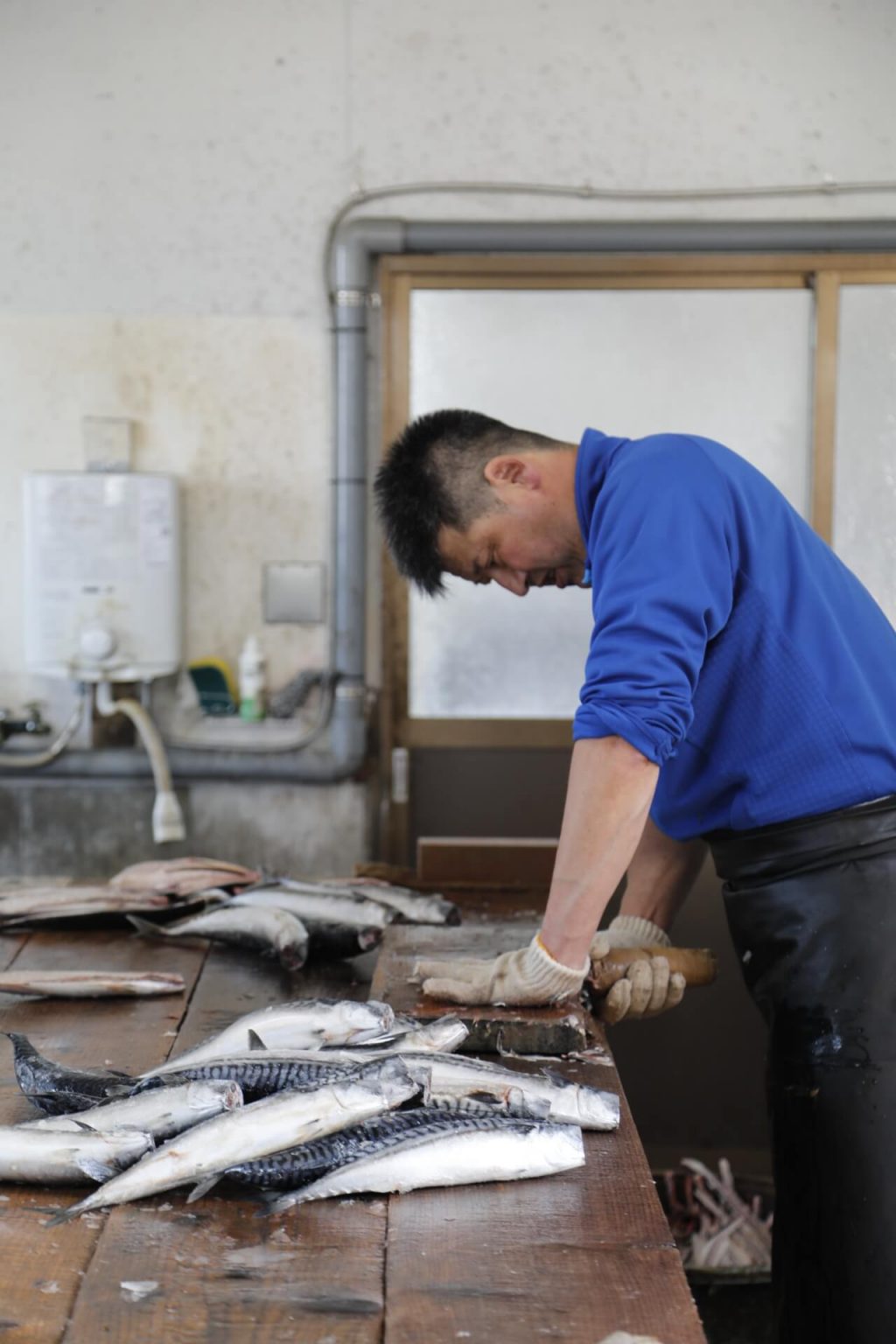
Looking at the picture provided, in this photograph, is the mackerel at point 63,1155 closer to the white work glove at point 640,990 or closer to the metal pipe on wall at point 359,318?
the white work glove at point 640,990

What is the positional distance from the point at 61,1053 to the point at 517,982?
0.78 meters

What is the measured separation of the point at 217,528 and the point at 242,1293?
3312 mm

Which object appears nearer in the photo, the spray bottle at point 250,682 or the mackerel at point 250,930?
the mackerel at point 250,930

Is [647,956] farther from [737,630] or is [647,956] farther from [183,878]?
[183,878]

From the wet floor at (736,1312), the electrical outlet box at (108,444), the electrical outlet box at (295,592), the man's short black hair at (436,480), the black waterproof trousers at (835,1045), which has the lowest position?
the wet floor at (736,1312)

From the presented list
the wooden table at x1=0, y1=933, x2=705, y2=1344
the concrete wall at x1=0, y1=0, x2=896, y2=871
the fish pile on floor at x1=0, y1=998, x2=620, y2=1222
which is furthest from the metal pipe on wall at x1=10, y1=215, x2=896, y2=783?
the wooden table at x1=0, y1=933, x2=705, y2=1344

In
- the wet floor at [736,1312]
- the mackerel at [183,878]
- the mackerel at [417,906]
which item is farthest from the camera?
the wet floor at [736,1312]

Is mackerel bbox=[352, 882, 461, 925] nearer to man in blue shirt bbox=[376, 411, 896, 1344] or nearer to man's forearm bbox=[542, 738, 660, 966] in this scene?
man in blue shirt bbox=[376, 411, 896, 1344]

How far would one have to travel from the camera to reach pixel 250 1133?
1.69 meters

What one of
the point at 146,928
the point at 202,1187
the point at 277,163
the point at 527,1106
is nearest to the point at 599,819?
the point at 527,1106

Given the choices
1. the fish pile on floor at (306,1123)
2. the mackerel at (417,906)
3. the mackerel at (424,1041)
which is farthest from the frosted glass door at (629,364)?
the fish pile on floor at (306,1123)

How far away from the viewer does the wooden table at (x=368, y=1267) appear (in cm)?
138

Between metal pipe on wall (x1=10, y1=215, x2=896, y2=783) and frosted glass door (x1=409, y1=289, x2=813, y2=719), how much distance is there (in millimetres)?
166

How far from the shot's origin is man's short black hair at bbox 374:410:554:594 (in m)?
2.48
